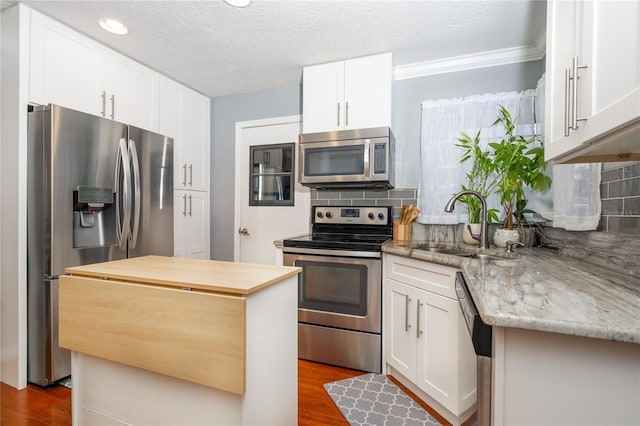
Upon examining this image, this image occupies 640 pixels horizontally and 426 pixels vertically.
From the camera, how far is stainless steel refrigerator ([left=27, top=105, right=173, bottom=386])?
1.93 m

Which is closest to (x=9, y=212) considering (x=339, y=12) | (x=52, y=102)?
(x=52, y=102)

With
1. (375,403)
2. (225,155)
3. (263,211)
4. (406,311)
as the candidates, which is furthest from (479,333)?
(225,155)

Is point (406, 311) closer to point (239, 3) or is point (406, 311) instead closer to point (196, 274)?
point (196, 274)

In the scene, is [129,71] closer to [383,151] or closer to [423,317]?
→ [383,151]

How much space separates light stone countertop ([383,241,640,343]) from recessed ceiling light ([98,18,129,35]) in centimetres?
272

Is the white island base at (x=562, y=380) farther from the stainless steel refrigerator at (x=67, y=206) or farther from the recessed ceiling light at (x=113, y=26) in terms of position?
the recessed ceiling light at (x=113, y=26)

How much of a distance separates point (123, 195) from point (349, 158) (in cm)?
176

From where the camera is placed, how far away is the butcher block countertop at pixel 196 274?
3.77ft

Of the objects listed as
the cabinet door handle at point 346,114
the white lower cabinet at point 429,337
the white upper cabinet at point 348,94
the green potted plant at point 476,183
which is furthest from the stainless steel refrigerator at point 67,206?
the green potted plant at point 476,183

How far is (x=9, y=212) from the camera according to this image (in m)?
2.00

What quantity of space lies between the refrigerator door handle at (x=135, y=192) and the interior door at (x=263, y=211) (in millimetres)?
1144

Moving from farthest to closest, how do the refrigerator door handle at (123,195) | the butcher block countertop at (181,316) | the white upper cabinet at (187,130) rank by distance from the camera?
the white upper cabinet at (187,130) → the refrigerator door handle at (123,195) → the butcher block countertop at (181,316)

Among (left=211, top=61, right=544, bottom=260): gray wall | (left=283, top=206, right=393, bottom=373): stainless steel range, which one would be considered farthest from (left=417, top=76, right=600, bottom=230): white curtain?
(left=283, top=206, right=393, bottom=373): stainless steel range

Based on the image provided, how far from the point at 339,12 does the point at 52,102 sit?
6.59ft
